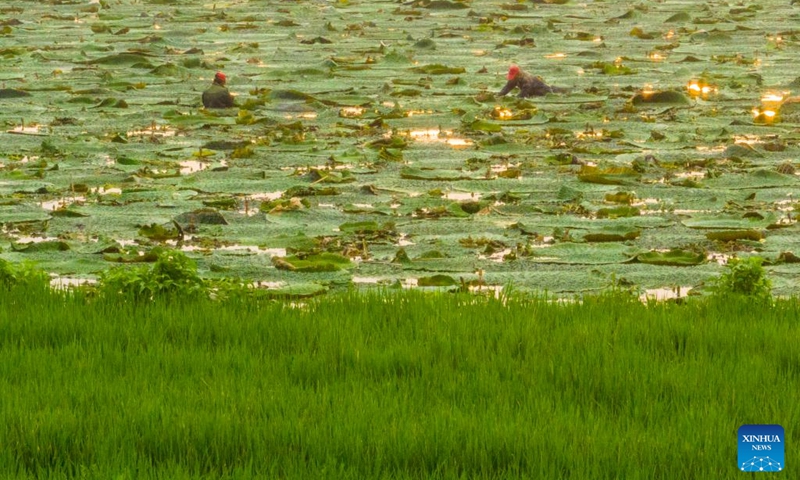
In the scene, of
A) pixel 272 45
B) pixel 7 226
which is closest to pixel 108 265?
pixel 7 226

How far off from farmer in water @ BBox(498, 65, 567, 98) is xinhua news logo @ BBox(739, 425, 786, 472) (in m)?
8.06

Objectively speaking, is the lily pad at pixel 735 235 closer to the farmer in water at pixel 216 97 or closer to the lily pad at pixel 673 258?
the lily pad at pixel 673 258

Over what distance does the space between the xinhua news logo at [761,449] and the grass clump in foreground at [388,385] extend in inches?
3.0

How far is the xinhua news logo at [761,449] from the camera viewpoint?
381cm

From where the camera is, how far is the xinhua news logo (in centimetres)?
381

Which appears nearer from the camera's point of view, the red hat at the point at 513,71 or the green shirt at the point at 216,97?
the green shirt at the point at 216,97

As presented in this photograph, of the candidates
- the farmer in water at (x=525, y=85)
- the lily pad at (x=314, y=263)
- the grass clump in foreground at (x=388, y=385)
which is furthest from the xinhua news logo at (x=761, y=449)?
the farmer in water at (x=525, y=85)

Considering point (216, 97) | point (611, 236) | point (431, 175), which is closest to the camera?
point (611, 236)

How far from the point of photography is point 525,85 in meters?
12.1

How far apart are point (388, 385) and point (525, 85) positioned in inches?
304

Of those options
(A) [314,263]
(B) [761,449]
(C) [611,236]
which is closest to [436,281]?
(A) [314,263]

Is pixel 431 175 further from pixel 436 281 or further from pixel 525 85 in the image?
pixel 525 85

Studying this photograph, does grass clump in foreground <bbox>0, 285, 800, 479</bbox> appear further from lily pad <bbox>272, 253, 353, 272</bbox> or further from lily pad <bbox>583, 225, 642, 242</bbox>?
lily pad <bbox>583, 225, 642, 242</bbox>

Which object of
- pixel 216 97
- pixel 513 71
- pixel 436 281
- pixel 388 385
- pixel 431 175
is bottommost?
pixel 388 385
